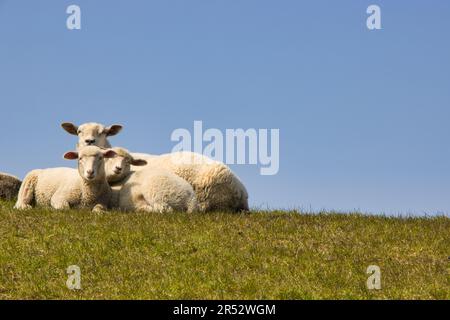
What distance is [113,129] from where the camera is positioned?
19.8 meters

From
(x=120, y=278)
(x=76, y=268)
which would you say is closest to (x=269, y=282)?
(x=120, y=278)

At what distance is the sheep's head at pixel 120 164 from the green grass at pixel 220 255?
1900mm

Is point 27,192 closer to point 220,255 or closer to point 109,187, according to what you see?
point 109,187

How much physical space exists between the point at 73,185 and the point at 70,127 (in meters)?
2.18

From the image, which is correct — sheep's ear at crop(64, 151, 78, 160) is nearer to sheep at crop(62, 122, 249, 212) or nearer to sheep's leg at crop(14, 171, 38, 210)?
sheep at crop(62, 122, 249, 212)

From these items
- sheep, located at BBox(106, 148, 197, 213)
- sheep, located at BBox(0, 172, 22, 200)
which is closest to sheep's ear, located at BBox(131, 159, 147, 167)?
sheep, located at BBox(106, 148, 197, 213)

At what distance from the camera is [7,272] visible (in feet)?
42.6

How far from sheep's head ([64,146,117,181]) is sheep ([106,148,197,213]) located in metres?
0.61

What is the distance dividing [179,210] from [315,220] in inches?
121

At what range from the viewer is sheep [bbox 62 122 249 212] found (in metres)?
18.5

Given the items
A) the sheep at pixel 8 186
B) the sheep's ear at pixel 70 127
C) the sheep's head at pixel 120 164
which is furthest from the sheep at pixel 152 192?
the sheep at pixel 8 186

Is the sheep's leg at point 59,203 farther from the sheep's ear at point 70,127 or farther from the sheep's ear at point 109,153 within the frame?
the sheep's ear at point 70,127

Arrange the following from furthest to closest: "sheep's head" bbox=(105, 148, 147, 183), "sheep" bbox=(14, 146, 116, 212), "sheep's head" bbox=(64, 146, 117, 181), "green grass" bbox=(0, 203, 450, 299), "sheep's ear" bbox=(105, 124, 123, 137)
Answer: "sheep's ear" bbox=(105, 124, 123, 137), "sheep's head" bbox=(105, 148, 147, 183), "sheep" bbox=(14, 146, 116, 212), "sheep's head" bbox=(64, 146, 117, 181), "green grass" bbox=(0, 203, 450, 299)

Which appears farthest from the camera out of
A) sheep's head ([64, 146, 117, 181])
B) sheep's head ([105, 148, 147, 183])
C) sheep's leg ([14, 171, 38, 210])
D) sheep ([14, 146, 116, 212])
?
sheep's leg ([14, 171, 38, 210])
